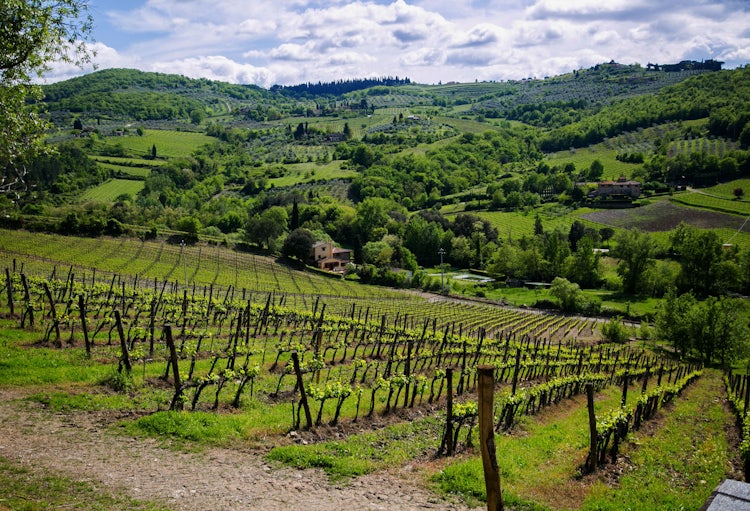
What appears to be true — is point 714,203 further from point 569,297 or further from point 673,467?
point 673,467

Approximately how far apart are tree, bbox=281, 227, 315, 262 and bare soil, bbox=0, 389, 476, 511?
84554mm

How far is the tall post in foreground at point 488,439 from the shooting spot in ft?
21.0

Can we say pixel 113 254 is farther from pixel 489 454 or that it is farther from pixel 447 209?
pixel 447 209

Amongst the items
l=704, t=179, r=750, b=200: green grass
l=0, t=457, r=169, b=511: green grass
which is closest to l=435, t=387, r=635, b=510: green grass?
l=0, t=457, r=169, b=511: green grass

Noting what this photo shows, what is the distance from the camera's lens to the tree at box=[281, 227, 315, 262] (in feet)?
314

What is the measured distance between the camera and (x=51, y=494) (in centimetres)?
834

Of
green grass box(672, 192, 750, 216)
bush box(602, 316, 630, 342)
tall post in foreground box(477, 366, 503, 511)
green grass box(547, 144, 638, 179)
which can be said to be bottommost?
bush box(602, 316, 630, 342)

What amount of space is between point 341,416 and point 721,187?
157482 mm

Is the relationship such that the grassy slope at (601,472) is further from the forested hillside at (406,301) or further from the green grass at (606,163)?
the green grass at (606,163)

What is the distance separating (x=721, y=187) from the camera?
133500 millimetres

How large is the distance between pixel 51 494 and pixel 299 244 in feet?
289

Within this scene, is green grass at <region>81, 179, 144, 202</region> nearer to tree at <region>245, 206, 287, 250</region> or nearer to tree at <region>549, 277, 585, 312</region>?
tree at <region>245, 206, 287, 250</region>

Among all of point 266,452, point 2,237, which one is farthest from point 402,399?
point 2,237

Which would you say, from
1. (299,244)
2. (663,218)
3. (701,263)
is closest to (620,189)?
(663,218)
